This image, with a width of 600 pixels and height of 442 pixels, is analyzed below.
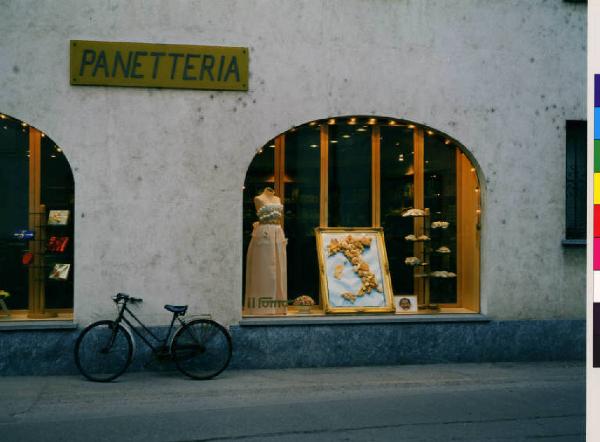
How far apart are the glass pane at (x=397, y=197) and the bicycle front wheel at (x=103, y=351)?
3975mm

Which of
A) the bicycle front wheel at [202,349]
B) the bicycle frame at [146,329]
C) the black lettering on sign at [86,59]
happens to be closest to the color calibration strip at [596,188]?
the bicycle front wheel at [202,349]

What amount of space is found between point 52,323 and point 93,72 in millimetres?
3331

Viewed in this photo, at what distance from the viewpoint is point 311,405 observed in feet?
24.6

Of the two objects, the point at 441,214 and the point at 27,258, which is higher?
the point at 441,214

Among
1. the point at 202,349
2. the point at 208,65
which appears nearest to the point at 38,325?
the point at 202,349

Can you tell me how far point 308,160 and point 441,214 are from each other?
221cm

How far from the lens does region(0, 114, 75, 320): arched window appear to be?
9289 mm

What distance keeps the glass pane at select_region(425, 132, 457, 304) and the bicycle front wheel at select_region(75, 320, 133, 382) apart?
15.0ft

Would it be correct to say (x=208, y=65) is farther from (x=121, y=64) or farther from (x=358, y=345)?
(x=358, y=345)

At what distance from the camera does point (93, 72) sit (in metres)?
9.16

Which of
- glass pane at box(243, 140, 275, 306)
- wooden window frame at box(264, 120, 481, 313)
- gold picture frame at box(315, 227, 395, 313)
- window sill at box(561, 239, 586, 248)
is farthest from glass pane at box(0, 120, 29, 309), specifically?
window sill at box(561, 239, 586, 248)

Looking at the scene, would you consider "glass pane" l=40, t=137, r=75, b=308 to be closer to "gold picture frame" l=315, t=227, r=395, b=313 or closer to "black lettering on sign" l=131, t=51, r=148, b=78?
"black lettering on sign" l=131, t=51, r=148, b=78

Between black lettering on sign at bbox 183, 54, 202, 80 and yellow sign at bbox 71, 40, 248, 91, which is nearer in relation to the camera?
yellow sign at bbox 71, 40, 248, 91

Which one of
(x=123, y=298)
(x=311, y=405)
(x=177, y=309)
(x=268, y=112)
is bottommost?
(x=311, y=405)
